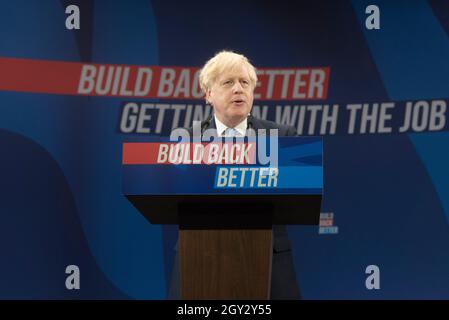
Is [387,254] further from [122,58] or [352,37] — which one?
[122,58]

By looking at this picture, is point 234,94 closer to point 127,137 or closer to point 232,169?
point 232,169

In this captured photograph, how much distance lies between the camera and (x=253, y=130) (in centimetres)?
249

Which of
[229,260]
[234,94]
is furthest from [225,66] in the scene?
[229,260]

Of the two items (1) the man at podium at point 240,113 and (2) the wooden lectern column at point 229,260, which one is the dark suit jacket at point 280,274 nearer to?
(1) the man at podium at point 240,113

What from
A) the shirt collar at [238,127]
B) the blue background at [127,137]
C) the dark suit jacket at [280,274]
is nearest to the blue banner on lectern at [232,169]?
the dark suit jacket at [280,274]

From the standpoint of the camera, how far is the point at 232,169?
2076 mm

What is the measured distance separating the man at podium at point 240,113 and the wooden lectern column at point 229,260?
25 centimetres

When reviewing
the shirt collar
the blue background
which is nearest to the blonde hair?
the shirt collar

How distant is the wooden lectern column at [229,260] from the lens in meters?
2.12

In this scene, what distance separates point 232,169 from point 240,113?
49 centimetres

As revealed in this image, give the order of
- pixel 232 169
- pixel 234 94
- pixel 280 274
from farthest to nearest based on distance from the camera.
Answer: pixel 234 94, pixel 280 274, pixel 232 169

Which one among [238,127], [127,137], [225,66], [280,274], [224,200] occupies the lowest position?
[280,274]
